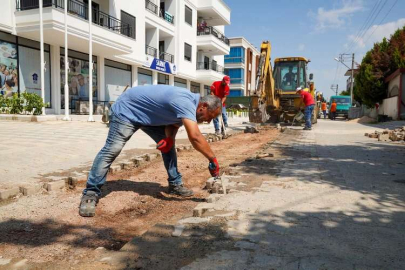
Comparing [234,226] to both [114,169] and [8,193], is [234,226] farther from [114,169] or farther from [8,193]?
[114,169]

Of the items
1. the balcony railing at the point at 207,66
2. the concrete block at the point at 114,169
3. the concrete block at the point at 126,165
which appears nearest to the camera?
the concrete block at the point at 114,169

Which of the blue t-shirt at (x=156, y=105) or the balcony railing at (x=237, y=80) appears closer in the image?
the blue t-shirt at (x=156, y=105)

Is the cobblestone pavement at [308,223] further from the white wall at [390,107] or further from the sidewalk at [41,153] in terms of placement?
the white wall at [390,107]

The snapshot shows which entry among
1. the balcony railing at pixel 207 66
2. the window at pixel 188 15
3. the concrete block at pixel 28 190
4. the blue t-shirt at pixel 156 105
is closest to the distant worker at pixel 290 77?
the blue t-shirt at pixel 156 105

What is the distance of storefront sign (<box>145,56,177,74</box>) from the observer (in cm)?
2097

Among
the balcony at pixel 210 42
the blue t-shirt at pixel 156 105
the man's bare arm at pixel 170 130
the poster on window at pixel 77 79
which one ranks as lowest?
the man's bare arm at pixel 170 130

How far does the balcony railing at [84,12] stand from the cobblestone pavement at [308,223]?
1306cm

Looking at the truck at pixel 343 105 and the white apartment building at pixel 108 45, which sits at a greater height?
the white apartment building at pixel 108 45

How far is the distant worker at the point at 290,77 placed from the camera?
1458 cm

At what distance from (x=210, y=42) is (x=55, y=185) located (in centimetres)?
2456

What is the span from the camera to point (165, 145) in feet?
10.7

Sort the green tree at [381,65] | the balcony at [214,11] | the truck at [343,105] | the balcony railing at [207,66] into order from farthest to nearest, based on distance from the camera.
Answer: the truck at [343,105] → the balcony railing at [207,66] → the balcony at [214,11] → the green tree at [381,65]

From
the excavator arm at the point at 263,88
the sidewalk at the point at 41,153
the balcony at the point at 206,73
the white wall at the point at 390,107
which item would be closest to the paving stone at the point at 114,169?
the sidewalk at the point at 41,153

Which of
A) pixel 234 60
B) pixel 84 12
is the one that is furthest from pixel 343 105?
pixel 84 12
